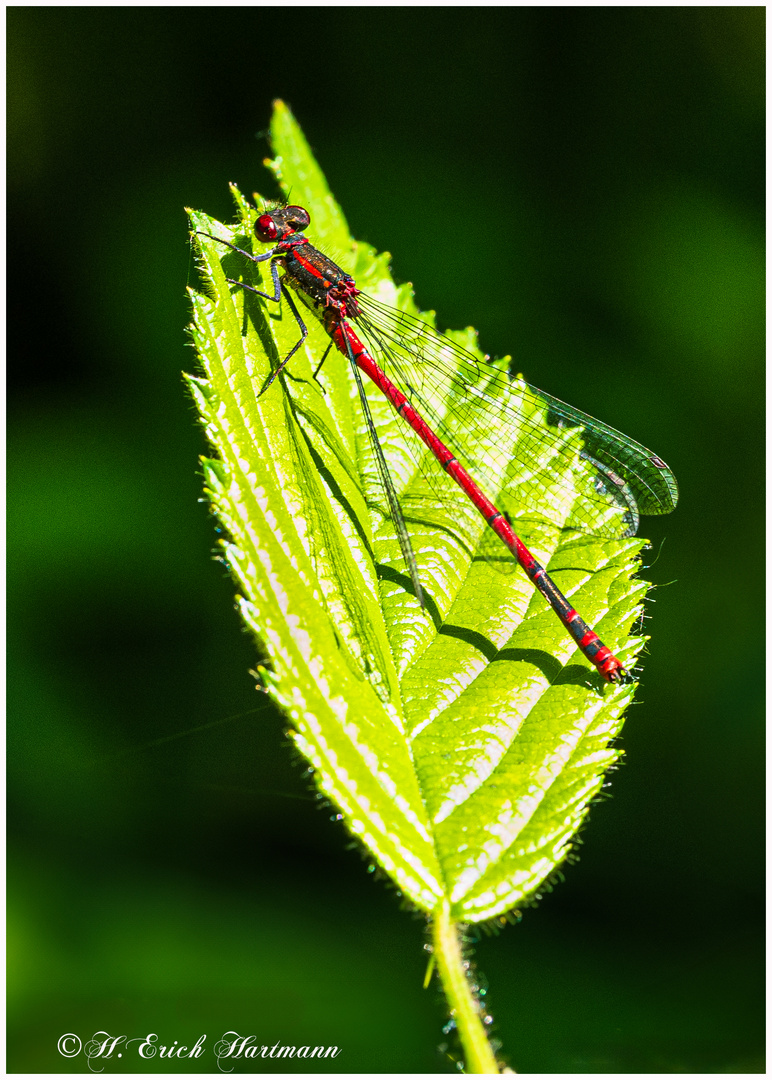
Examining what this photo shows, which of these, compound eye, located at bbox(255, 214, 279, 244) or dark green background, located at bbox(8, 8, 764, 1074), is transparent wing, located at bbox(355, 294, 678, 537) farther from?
dark green background, located at bbox(8, 8, 764, 1074)

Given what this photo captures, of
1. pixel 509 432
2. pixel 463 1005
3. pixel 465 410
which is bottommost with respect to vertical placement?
pixel 463 1005

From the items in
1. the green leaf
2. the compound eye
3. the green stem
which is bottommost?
the green stem

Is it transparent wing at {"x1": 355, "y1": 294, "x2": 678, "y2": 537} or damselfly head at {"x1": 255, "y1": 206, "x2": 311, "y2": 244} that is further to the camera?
transparent wing at {"x1": 355, "y1": 294, "x2": 678, "y2": 537}

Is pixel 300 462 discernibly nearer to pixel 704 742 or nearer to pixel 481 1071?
pixel 481 1071

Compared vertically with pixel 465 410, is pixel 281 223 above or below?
above

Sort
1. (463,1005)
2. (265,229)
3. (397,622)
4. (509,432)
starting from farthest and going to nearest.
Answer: (509,432)
(265,229)
(397,622)
(463,1005)

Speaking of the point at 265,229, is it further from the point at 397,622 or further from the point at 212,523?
the point at 212,523

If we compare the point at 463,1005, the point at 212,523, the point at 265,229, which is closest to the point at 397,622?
the point at 463,1005

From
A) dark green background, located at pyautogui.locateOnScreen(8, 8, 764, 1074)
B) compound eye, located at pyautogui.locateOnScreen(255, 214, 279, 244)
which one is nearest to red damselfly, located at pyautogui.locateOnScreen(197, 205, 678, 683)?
compound eye, located at pyautogui.locateOnScreen(255, 214, 279, 244)
